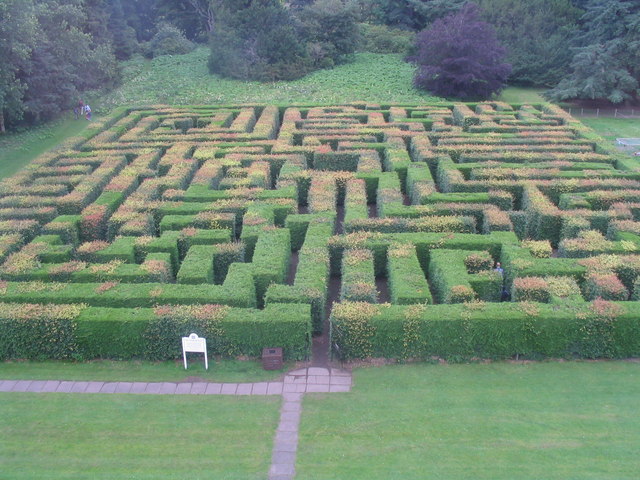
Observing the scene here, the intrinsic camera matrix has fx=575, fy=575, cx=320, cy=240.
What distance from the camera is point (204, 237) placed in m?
20.5

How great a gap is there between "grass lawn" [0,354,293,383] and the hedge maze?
1.07 ft

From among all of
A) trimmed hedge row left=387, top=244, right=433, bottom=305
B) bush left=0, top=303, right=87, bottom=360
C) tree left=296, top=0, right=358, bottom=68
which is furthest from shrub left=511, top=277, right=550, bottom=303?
tree left=296, top=0, right=358, bottom=68

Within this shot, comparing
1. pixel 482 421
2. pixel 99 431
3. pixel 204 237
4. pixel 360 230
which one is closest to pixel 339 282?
pixel 360 230

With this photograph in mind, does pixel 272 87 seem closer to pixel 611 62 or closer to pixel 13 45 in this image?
pixel 13 45

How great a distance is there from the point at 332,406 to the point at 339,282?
262 inches

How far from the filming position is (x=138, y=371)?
15336 mm

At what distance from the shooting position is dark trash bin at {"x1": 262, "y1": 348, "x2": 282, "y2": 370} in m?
15.1

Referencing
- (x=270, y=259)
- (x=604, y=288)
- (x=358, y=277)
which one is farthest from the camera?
(x=270, y=259)

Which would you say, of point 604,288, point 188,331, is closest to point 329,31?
point 604,288

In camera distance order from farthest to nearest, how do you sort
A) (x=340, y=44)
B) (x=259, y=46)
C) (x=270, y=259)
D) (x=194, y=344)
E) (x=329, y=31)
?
(x=340, y=44) < (x=329, y=31) < (x=259, y=46) < (x=270, y=259) < (x=194, y=344)

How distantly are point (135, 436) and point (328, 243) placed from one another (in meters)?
9.27

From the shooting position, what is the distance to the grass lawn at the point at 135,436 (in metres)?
11.8

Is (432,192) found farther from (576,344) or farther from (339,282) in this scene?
(576,344)

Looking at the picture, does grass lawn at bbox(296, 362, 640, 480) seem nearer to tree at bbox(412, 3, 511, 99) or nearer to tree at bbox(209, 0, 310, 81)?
tree at bbox(412, 3, 511, 99)
